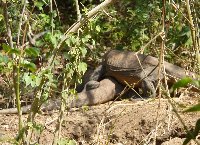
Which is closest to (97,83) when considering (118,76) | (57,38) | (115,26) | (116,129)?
(118,76)

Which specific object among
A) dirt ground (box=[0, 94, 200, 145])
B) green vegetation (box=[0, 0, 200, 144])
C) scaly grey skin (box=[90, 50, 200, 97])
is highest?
green vegetation (box=[0, 0, 200, 144])

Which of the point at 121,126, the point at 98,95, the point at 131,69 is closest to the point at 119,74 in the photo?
the point at 131,69

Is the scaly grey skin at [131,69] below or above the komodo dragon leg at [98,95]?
above

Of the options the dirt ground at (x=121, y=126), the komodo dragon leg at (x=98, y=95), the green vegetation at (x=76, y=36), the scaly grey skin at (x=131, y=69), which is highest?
the green vegetation at (x=76, y=36)

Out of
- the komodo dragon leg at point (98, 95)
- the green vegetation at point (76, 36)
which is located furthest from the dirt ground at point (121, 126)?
the komodo dragon leg at point (98, 95)

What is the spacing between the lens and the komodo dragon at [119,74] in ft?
24.4

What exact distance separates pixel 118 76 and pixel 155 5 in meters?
1.23

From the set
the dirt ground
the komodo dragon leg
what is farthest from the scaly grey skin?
the dirt ground

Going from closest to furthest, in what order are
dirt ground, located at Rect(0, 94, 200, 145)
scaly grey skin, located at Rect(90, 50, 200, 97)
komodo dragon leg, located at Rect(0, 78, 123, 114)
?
dirt ground, located at Rect(0, 94, 200, 145), komodo dragon leg, located at Rect(0, 78, 123, 114), scaly grey skin, located at Rect(90, 50, 200, 97)

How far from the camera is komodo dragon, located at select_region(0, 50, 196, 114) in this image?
293 inches

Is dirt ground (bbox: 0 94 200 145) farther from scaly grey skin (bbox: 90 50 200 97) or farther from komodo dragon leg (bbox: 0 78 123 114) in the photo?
scaly grey skin (bbox: 90 50 200 97)

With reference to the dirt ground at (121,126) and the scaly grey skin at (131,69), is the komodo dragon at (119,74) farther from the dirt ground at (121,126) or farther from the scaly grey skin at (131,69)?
the dirt ground at (121,126)

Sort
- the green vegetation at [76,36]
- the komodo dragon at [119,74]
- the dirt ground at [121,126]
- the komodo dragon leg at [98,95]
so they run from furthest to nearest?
1. the komodo dragon at [119,74]
2. the komodo dragon leg at [98,95]
3. the dirt ground at [121,126]
4. the green vegetation at [76,36]

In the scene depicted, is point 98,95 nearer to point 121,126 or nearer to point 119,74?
point 119,74
